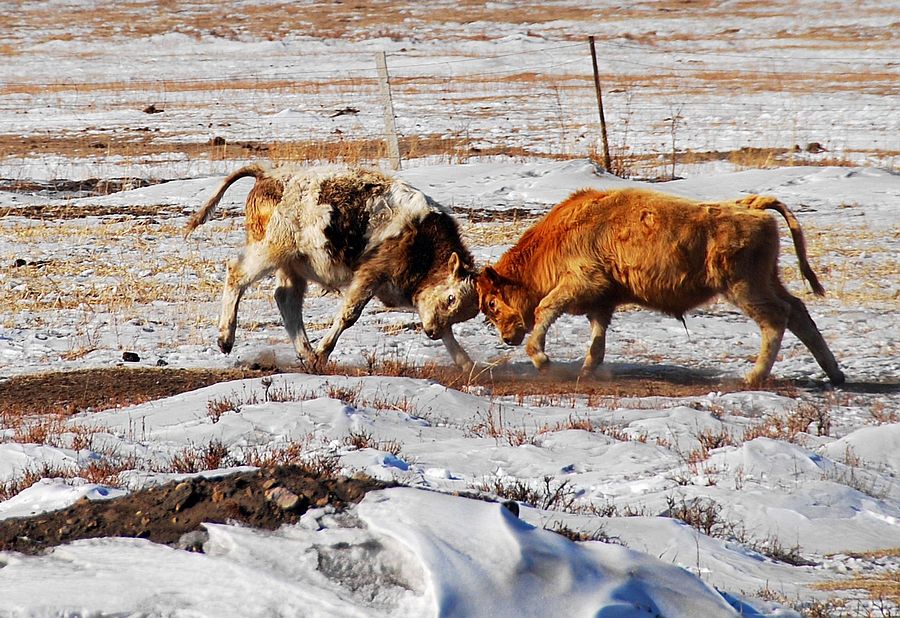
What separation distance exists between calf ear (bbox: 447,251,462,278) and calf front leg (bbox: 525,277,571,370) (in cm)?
79

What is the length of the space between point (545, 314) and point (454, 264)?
0.90 metres

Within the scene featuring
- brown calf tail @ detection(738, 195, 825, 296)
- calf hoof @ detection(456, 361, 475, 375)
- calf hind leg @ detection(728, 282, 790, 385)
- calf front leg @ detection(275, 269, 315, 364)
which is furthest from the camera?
calf front leg @ detection(275, 269, 315, 364)

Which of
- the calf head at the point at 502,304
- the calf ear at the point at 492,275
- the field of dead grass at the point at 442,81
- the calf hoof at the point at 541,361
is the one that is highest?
the calf ear at the point at 492,275

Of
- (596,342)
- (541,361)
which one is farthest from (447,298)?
(596,342)

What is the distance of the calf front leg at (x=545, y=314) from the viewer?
382 inches

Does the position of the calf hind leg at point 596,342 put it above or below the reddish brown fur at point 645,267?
below

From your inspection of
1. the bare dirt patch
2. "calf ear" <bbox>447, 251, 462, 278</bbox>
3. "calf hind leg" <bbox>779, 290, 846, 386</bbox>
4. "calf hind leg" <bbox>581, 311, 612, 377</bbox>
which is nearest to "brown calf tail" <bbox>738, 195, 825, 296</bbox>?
"calf hind leg" <bbox>779, 290, 846, 386</bbox>

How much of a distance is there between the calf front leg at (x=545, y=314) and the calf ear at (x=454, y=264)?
792mm

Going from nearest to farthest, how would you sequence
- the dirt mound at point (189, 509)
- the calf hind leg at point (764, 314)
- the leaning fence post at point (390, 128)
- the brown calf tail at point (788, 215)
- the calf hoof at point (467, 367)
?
1. the dirt mound at point (189, 509)
2. the calf hind leg at point (764, 314)
3. the brown calf tail at point (788, 215)
4. the calf hoof at point (467, 367)
5. the leaning fence post at point (390, 128)

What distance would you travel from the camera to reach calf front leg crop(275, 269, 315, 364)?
1063 centimetres

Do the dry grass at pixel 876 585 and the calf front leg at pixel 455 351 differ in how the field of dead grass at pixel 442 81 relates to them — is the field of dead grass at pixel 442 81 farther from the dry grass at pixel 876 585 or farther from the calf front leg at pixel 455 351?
the dry grass at pixel 876 585

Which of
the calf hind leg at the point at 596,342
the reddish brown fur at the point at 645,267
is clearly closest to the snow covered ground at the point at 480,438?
the calf hind leg at the point at 596,342

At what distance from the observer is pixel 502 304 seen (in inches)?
397

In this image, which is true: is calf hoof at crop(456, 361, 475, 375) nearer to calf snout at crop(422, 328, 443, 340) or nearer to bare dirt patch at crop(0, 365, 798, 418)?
bare dirt patch at crop(0, 365, 798, 418)
